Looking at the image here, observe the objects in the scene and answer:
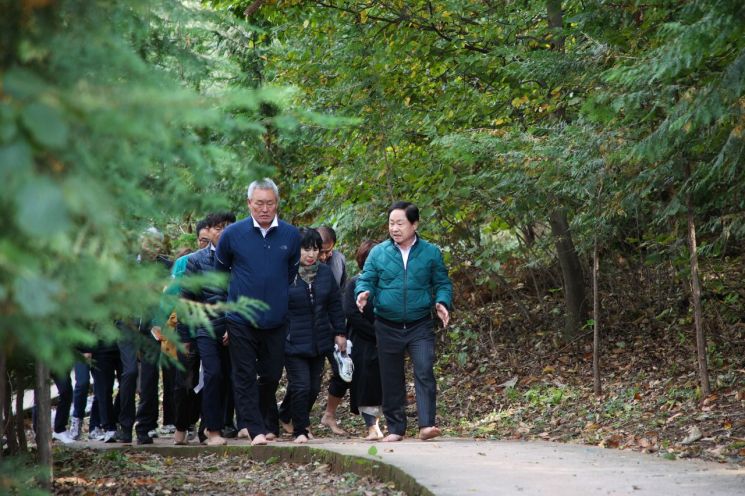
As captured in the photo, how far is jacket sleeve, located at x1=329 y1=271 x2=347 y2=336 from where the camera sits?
10.3 m

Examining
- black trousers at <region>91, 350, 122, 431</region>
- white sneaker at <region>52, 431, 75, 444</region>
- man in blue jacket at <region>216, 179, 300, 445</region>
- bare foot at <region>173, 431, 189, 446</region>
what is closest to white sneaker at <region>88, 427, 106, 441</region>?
white sneaker at <region>52, 431, 75, 444</region>

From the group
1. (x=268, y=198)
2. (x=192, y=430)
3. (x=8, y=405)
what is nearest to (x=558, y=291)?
(x=192, y=430)

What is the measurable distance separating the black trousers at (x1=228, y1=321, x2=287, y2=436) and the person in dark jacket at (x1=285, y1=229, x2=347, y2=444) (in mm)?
490

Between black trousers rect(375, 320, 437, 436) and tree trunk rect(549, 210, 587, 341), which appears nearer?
black trousers rect(375, 320, 437, 436)

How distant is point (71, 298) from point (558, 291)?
14278 millimetres

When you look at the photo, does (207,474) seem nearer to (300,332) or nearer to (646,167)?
(300,332)

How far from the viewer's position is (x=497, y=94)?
14039 millimetres

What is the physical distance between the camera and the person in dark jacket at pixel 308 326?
991cm

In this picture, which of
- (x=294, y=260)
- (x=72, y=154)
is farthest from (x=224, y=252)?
(x=72, y=154)

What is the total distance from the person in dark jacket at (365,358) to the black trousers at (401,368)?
26.0 inches

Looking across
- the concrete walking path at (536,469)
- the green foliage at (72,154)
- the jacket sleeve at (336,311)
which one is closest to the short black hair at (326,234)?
the jacket sleeve at (336,311)

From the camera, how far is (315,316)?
10.3m

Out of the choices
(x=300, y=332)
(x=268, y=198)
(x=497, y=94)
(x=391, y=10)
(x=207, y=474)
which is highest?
(x=391, y=10)

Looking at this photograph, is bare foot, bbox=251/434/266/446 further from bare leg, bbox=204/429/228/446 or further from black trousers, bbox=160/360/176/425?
black trousers, bbox=160/360/176/425
